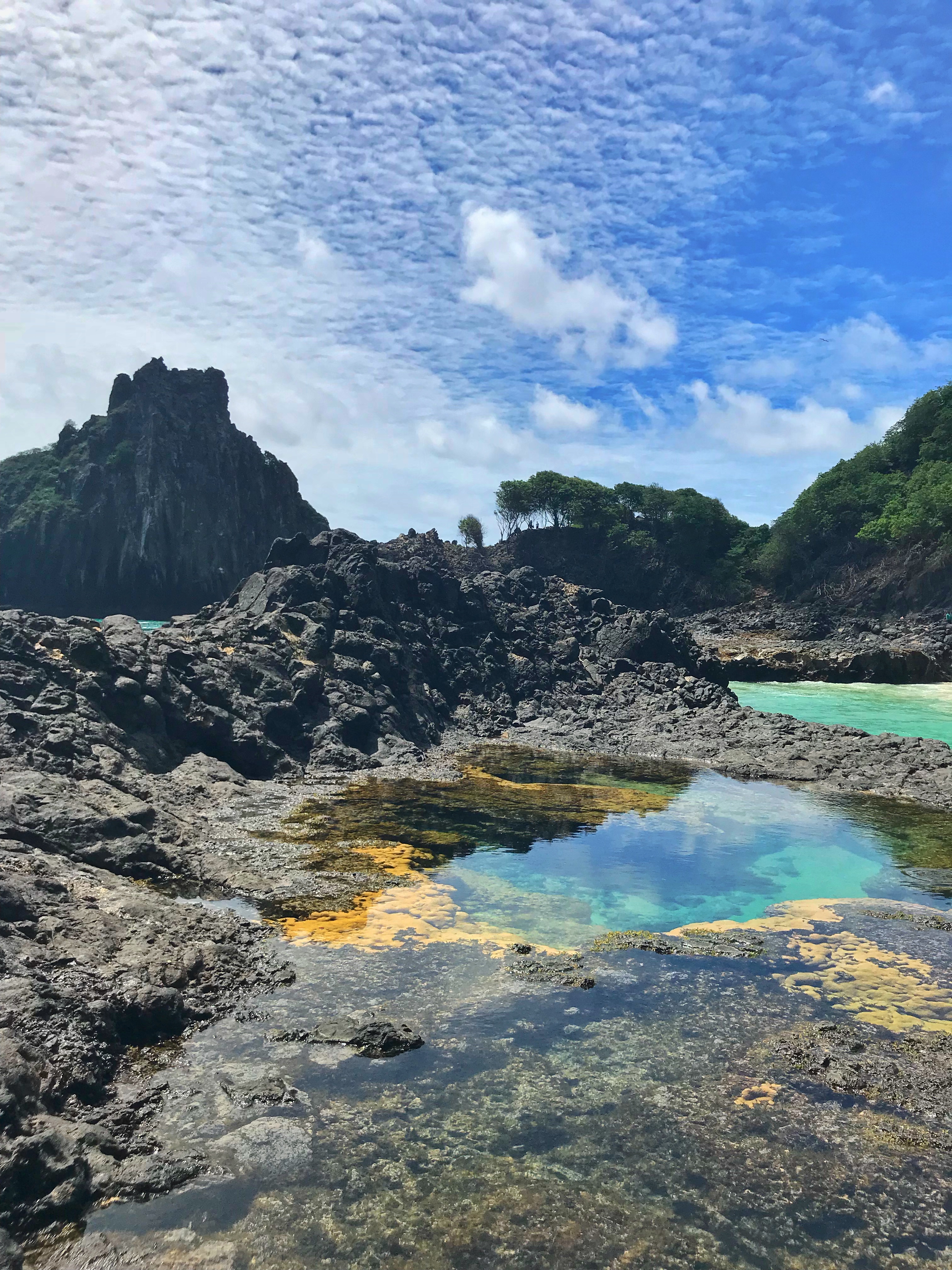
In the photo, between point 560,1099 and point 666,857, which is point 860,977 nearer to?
point 560,1099

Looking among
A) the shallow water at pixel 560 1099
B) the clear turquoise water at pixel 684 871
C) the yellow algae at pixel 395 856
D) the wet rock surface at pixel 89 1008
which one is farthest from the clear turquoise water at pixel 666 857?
the wet rock surface at pixel 89 1008

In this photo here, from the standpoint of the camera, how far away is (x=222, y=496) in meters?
128

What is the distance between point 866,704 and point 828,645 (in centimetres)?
2560

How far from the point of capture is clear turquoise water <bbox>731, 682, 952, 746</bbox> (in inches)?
1841

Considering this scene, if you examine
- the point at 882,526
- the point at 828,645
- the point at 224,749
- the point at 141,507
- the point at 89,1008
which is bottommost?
the point at 89,1008

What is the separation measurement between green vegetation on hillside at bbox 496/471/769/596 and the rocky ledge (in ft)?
64.0

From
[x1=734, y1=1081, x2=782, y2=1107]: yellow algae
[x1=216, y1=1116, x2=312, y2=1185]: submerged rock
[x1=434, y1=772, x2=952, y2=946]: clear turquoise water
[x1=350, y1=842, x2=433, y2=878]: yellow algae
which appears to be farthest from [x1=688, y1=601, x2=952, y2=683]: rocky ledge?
[x1=216, y1=1116, x2=312, y2=1185]: submerged rock

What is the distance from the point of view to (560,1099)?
35.8ft

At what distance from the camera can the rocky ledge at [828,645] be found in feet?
217

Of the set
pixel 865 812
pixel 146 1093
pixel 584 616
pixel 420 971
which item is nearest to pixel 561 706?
pixel 584 616

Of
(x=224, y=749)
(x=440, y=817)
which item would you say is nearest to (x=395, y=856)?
(x=440, y=817)

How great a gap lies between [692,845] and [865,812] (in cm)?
800

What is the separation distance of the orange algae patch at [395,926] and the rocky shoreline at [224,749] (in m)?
1.05

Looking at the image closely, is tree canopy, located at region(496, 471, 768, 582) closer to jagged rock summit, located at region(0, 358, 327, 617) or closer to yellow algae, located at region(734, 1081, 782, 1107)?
jagged rock summit, located at region(0, 358, 327, 617)
